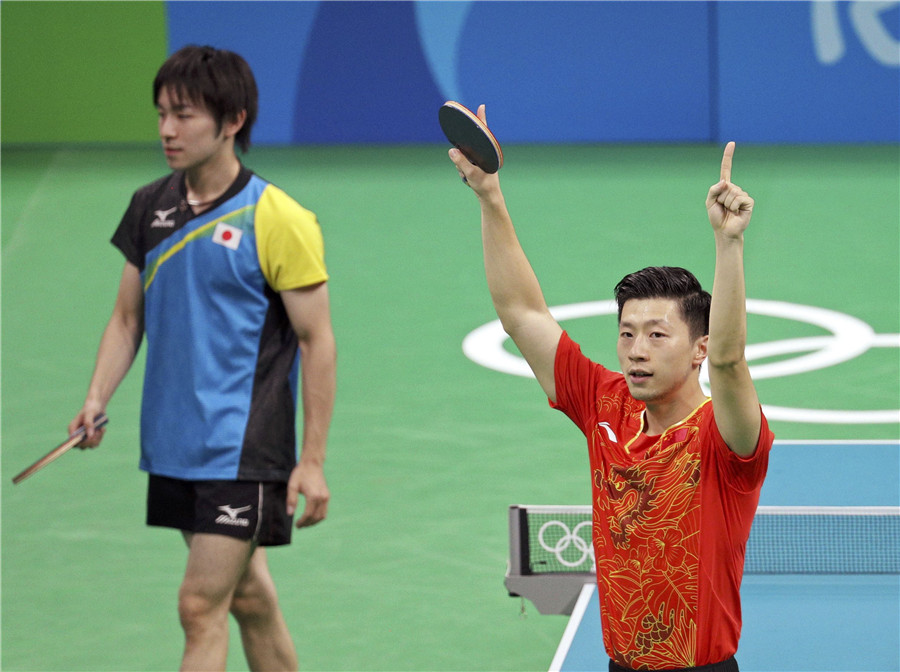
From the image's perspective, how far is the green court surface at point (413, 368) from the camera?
6156 millimetres

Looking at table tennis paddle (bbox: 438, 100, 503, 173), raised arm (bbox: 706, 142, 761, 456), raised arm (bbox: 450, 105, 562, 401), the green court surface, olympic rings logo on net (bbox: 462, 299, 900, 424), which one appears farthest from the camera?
olympic rings logo on net (bbox: 462, 299, 900, 424)

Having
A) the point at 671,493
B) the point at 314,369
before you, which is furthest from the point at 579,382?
the point at 314,369

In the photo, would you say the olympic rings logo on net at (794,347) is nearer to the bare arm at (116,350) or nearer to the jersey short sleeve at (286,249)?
the jersey short sleeve at (286,249)

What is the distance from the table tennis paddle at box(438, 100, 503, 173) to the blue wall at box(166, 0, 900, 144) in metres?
12.4

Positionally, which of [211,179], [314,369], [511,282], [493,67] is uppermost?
[493,67]

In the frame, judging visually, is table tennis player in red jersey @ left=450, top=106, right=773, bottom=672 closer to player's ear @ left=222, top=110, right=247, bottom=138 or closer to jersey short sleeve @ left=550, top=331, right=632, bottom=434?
jersey short sleeve @ left=550, top=331, right=632, bottom=434

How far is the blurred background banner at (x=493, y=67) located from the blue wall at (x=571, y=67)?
2 cm

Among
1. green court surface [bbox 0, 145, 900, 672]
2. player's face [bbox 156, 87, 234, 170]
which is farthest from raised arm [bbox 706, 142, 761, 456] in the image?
green court surface [bbox 0, 145, 900, 672]

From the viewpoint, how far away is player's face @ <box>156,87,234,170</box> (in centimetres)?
Result: 461

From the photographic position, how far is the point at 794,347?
952 cm

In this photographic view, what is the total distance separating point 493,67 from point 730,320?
1330 centimetres

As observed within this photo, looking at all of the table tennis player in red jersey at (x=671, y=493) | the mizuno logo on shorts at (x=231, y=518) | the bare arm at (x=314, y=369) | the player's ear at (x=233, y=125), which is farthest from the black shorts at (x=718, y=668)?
the player's ear at (x=233, y=125)

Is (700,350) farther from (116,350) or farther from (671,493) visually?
(116,350)

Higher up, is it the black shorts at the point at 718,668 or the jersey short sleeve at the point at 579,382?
the jersey short sleeve at the point at 579,382
